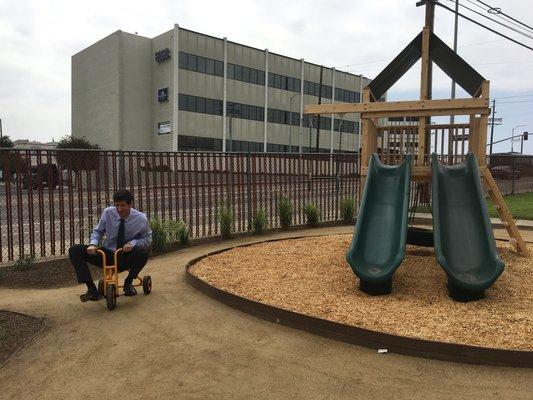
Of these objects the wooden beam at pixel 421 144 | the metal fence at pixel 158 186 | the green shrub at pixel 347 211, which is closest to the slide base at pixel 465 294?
the wooden beam at pixel 421 144

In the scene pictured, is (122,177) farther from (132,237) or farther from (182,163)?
(132,237)

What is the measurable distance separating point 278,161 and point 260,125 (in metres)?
51.3

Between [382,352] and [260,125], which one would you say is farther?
[260,125]

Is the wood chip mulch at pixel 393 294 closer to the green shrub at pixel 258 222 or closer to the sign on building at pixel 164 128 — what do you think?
the green shrub at pixel 258 222

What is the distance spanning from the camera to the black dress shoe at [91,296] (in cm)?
531

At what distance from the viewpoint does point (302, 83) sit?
66.9 m

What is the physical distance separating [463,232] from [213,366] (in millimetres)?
3737

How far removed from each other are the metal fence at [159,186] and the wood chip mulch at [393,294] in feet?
7.82

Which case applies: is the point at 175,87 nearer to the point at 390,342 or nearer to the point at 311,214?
the point at 311,214

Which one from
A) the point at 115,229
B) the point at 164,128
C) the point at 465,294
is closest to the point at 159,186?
the point at 115,229

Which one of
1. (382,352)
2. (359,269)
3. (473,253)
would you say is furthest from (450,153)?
(382,352)

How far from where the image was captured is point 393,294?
18.0 feet

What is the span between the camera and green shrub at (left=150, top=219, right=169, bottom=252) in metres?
8.59

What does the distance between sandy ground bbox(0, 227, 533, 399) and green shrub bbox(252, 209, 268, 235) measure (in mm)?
5375
